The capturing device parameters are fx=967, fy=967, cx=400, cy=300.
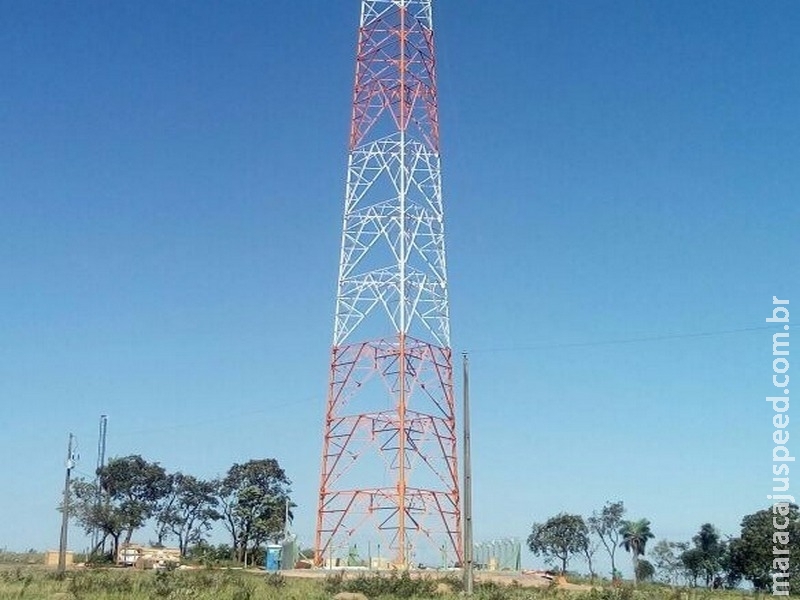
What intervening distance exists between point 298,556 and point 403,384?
42.9 feet

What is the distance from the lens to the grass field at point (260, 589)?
25359mm

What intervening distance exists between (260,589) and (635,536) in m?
66.8

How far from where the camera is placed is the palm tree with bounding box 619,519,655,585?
88.9m

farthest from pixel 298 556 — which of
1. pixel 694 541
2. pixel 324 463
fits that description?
pixel 694 541

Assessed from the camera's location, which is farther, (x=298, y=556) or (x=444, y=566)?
(x=298, y=556)

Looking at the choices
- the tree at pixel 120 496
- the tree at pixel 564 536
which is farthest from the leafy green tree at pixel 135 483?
the tree at pixel 564 536

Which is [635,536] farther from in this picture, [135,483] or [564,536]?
[135,483]

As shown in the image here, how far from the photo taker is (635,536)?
8894cm

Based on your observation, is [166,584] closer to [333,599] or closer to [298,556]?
[333,599]

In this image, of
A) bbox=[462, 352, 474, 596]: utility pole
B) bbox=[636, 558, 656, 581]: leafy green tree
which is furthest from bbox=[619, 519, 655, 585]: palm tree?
bbox=[462, 352, 474, 596]: utility pole

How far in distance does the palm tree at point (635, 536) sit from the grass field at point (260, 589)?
55184 millimetres

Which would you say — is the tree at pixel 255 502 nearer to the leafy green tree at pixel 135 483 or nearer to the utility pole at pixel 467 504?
the leafy green tree at pixel 135 483

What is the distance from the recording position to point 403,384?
42.8 meters

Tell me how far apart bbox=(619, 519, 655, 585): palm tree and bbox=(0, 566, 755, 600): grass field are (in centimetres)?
5518
